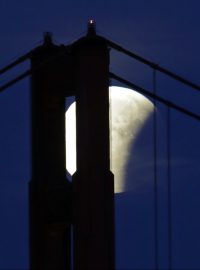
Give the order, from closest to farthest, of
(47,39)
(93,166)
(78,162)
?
(93,166) → (78,162) → (47,39)

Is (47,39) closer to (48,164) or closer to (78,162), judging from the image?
(48,164)

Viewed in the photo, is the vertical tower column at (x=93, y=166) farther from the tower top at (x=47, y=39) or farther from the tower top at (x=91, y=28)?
the tower top at (x=47, y=39)

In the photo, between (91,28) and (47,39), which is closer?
(91,28)

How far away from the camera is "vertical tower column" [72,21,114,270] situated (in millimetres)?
15453

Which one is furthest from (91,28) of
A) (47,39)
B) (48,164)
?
(48,164)

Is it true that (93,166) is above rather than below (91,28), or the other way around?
below

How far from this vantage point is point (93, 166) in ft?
50.8

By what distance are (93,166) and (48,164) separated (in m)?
2.18

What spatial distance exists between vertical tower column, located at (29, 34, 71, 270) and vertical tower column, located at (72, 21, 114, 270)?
4.54 feet

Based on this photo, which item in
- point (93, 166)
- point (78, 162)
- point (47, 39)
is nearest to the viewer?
point (93, 166)

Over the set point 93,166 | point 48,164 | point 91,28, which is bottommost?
point 93,166

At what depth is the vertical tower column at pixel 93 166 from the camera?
15.5m

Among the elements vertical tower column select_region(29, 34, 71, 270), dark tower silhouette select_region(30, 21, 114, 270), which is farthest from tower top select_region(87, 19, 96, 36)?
vertical tower column select_region(29, 34, 71, 270)

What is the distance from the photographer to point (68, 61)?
55.1 feet
